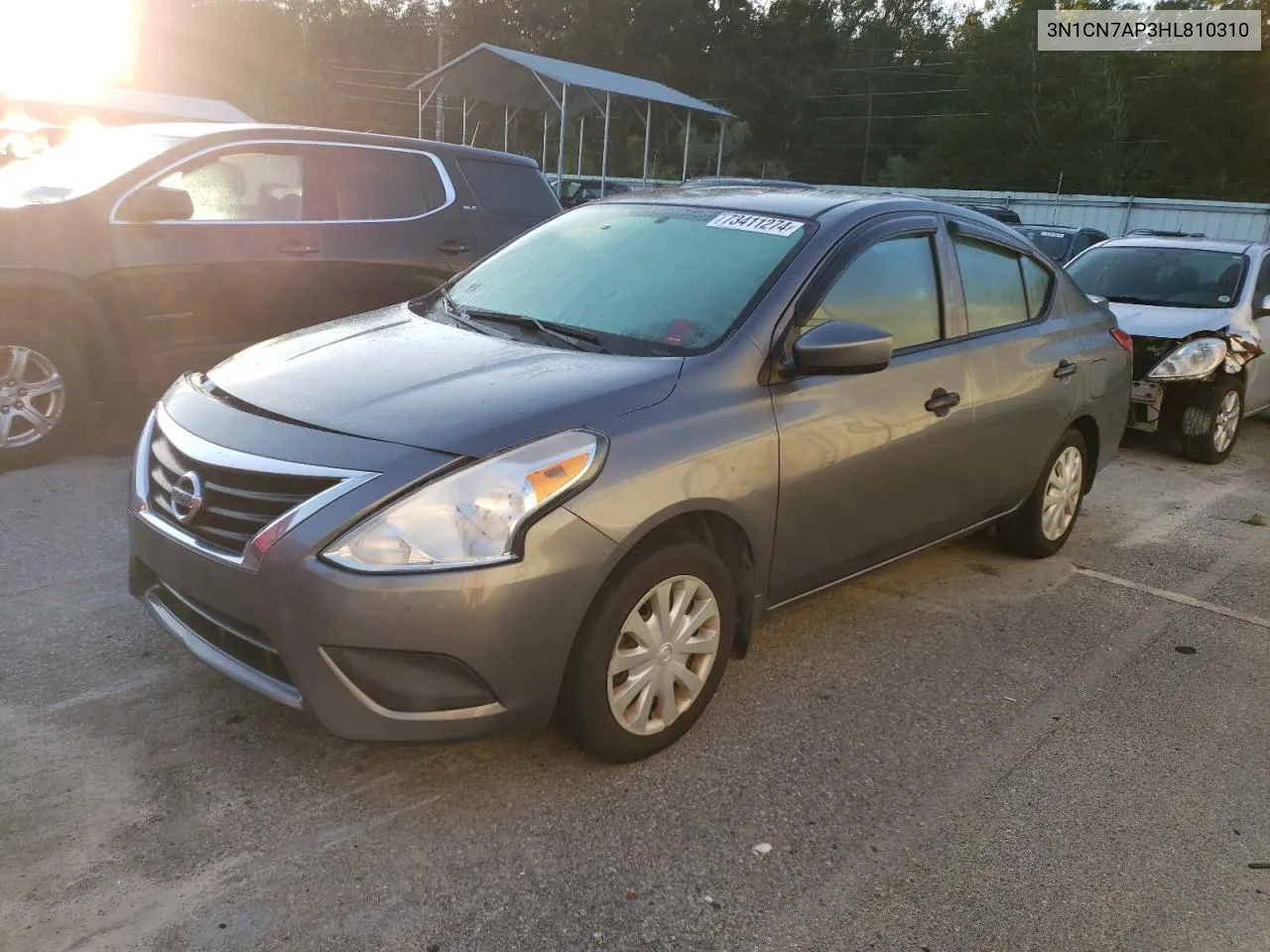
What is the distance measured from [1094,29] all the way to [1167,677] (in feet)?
155

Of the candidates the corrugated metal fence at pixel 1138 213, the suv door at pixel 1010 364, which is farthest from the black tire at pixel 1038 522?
the corrugated metal fence at pixel 1138 213

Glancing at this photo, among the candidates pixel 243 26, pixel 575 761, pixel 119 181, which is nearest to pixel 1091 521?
pixel 575 761

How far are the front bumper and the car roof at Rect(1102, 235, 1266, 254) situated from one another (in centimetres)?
776

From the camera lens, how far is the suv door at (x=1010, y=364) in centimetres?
418

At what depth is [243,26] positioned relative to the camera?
4894 cm

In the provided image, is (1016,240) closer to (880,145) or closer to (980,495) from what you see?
(980,495)

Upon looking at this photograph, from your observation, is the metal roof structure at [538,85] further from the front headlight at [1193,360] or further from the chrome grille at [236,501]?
the chrome grille at [236,501]

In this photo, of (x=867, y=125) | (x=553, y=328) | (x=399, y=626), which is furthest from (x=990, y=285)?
(x=867, y=125)

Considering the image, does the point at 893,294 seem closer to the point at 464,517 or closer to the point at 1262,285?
the point at 464,517

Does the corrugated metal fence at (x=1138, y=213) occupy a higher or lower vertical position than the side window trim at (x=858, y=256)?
higher

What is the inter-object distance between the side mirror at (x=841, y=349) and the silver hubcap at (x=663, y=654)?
31.0 inches

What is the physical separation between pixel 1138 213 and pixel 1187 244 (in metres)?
20.8

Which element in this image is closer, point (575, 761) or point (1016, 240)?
point (575, 761)

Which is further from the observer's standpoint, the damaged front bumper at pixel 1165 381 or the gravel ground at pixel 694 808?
the damaged front bumper at pixel 1165 381
